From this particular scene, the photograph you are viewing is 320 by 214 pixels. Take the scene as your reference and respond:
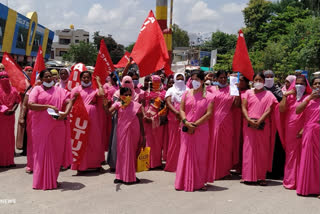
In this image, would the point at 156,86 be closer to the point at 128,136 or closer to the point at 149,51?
the point at 149,51

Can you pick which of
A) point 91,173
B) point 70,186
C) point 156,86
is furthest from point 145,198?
point 156,86

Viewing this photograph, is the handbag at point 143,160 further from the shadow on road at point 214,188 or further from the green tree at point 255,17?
the green tree at point 255,17

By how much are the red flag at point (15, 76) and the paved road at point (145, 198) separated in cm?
206

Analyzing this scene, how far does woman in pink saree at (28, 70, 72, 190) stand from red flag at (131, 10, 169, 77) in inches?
80.8

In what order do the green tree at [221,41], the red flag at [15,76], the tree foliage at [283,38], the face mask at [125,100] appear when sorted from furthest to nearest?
1. the green tree at [221,41]
2. the tree foliage at [283,38]
3. the red flag at [15,76]
4. the face mask at [125,100]

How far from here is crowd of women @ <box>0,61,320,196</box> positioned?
559 cm

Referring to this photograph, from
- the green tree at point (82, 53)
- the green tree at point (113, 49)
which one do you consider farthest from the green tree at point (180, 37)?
the green tree at point (82, 53)

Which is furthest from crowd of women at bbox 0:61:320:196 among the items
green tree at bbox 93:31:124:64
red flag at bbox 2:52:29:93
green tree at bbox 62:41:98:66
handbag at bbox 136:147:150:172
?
green tree at bbox 93:31:124:64

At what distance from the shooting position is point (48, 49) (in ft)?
165

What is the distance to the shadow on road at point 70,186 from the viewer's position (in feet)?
19.0

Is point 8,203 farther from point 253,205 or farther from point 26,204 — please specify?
point 253,205

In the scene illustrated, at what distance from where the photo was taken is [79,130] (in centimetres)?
665

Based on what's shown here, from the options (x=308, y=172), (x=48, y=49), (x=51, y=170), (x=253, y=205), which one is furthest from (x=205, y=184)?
Answer: (x=48, y=49)

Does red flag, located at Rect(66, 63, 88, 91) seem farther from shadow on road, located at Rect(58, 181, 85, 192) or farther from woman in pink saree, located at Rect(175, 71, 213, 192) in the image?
woman in pink saree, located at Rect(175, 71, 213, 192)
